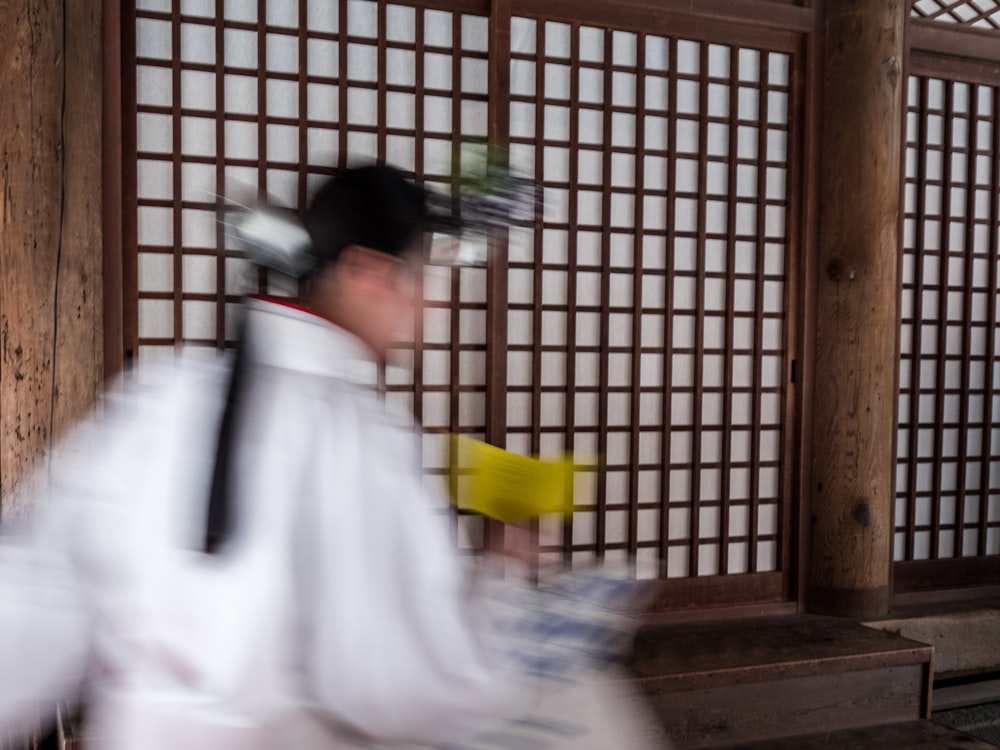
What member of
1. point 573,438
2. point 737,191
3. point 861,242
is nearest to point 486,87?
point 737,191

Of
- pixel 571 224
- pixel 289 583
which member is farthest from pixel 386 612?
pixel 571 224

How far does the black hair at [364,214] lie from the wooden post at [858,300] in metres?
3.31

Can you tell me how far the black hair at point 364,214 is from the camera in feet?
3.92

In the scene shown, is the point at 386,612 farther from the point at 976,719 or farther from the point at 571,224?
the point at 976,719

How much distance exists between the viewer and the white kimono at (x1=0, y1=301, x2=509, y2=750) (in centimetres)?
113

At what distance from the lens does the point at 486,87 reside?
3754 mm

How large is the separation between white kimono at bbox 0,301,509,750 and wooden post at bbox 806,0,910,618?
327cm

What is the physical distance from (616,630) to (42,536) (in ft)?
2.89

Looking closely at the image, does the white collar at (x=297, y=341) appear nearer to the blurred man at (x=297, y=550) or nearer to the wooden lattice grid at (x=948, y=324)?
the blurred man at (x=297, y=550)

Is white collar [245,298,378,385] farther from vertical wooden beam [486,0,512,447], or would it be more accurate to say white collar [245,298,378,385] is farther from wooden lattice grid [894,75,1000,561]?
wooden lattice grid [894,75,1000,561]

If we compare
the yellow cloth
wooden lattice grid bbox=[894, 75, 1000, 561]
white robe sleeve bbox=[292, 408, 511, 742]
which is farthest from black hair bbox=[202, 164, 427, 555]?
wooden lattice grid bbox=[894, 75, 1000, 561]

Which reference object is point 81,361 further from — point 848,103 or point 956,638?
point 956,638

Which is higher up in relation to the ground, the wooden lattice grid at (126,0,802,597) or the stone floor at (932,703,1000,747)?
the wooden lattice grid at (126,0,802,597)

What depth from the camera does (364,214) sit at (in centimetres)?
120
